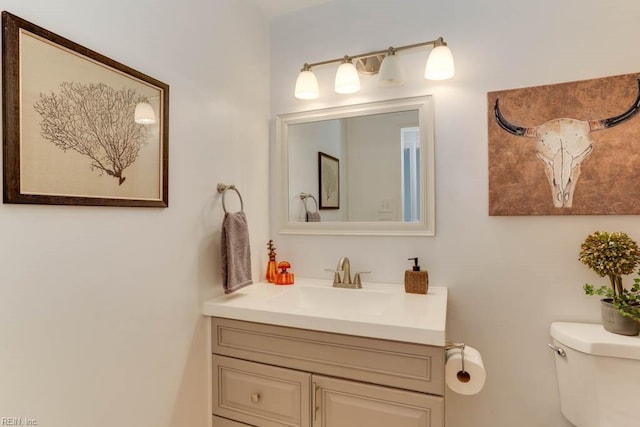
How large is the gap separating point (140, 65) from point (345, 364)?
1284 millimetres

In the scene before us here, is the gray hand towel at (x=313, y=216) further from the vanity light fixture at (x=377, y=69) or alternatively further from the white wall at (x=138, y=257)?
the vanity light fixture at (x=377, y=69)

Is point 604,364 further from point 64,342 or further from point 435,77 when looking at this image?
point 64,342

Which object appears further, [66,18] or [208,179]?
[208,179]

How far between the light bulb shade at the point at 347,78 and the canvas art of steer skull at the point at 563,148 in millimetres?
823

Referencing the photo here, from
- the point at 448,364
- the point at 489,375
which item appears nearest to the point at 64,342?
the point at 448,364

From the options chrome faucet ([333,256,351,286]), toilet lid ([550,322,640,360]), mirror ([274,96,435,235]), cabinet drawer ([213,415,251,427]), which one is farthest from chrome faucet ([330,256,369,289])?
toilet lid ([550,322,640,360])

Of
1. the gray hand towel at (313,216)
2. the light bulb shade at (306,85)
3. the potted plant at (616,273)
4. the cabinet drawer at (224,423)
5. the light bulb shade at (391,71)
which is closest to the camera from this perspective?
the potted plant at (616,273)

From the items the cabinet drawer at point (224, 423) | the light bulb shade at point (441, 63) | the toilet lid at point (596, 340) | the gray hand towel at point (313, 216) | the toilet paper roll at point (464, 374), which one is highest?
the light bulb shade at point (441, 63)

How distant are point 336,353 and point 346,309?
41 centimetres

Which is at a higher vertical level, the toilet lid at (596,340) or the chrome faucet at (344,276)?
the chrome faucet at (344,276)

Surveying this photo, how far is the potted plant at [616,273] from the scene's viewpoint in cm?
119

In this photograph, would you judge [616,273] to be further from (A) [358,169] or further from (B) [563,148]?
(A) [358,169]

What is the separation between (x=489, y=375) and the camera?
4.91 ft

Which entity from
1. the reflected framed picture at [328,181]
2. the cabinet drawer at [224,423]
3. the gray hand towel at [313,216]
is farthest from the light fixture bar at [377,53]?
the cabinet drawer at [224,423]
